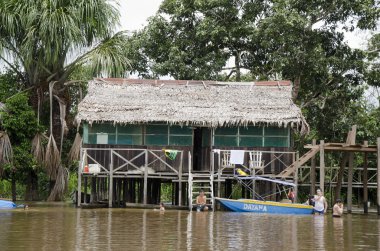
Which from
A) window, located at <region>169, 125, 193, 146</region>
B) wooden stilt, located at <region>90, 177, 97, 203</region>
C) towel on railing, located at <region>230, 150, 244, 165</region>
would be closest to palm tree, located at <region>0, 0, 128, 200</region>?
wooden stilt, located at <region>90, 177, 97, 203</region>

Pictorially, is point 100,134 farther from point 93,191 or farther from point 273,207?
point 273,207

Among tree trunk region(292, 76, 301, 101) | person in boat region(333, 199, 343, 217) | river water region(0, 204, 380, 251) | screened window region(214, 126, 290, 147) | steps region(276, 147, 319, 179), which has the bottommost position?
river water region(0, 204, 380, 251)

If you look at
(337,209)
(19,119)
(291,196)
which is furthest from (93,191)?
(337,209)

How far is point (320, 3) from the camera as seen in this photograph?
29344mm

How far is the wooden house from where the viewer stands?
24875 millimetres

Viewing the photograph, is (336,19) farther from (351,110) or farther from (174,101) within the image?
(174,101)

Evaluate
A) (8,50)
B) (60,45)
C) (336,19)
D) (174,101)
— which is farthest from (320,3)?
(8,50)

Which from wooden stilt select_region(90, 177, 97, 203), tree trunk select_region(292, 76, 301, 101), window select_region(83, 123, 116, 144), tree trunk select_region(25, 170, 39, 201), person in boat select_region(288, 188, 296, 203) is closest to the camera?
person in boat select_region(288, 188, 296, 203)

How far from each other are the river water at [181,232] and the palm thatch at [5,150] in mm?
8022

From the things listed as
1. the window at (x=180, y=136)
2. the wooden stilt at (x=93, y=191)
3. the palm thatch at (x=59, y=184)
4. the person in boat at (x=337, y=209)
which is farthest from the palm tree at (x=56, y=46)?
the person in boat at (x=337, y=209)

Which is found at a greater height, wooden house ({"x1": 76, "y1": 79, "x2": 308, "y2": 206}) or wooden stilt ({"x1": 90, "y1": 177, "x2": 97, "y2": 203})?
wooden house ({"x1": 76, "y1": 79, "x2": 308, "y2": 206})

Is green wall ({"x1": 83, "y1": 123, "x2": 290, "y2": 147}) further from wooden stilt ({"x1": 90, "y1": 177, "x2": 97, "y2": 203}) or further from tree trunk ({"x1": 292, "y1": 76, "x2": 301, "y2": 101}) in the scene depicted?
tree trunk ({"x1": 292, "y1": 76, "x2": 301, "y2": 101})

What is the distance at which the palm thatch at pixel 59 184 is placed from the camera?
2933 cm

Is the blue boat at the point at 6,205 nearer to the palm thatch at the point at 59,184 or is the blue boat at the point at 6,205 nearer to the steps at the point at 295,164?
the palm thatch at the point at 59,184
